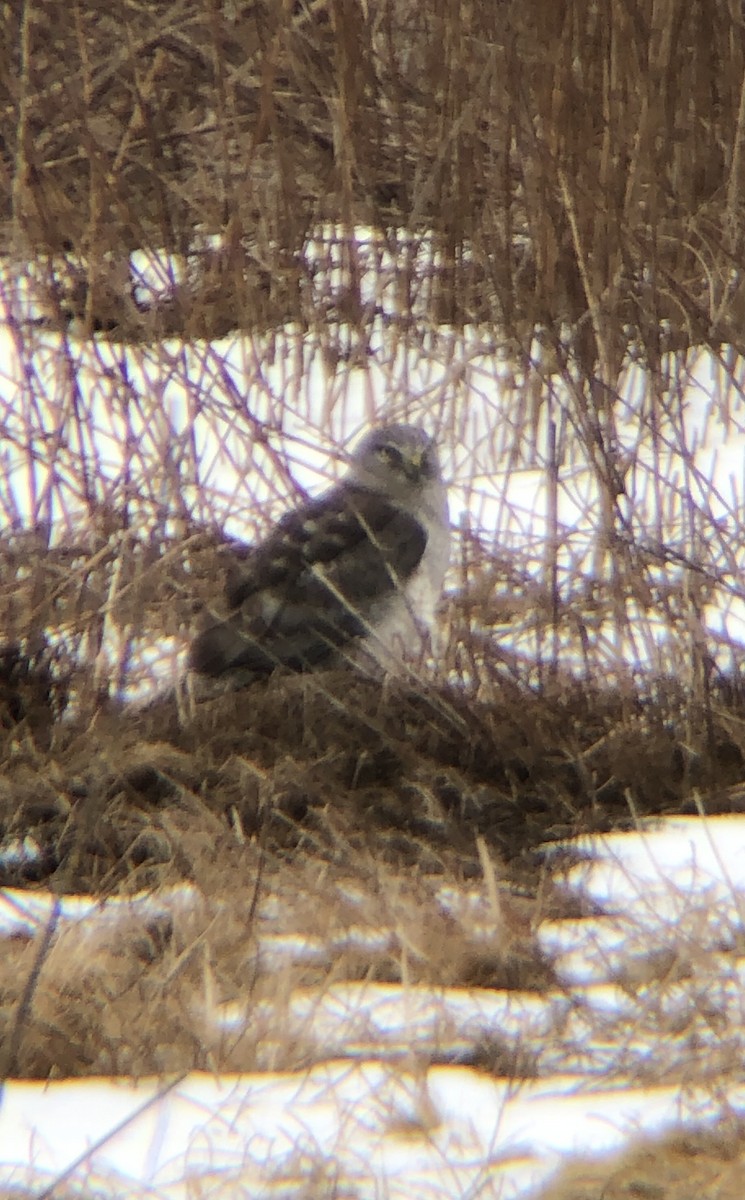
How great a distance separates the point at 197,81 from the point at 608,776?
175 inches

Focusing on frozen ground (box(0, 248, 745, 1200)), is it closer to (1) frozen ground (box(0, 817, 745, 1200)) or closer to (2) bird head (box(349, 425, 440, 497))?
(1) frozen ground (box(0, 817, 745, 1200))

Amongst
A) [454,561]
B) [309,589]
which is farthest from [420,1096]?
[454,561]

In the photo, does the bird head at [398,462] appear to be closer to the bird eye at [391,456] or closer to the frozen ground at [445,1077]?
the bird eye at [391,456]

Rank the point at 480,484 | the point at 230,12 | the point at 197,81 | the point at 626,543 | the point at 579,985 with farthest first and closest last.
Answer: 1. the point at 197,81
2. the point at 230,12
3. the point at 480,484
4. the point at 626,543
5. the point at 579,985

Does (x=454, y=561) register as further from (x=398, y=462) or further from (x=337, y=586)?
(x=337, y=586)

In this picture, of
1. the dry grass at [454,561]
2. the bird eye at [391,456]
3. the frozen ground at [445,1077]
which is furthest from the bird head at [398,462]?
the frozen ground at [445,1077]

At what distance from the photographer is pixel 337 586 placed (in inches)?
166

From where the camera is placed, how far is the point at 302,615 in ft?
13.5

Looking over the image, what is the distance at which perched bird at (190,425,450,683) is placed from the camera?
13.3 ft

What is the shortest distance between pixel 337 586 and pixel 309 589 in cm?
9

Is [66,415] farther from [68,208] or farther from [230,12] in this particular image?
[230,12]

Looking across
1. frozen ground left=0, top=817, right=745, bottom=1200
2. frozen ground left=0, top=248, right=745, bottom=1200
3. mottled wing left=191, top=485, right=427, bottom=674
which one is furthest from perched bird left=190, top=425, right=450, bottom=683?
frozen ground left=0, top=817, right=745, bottom=1200

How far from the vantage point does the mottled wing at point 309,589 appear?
158 inches

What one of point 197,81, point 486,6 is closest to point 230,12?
point 197,81
